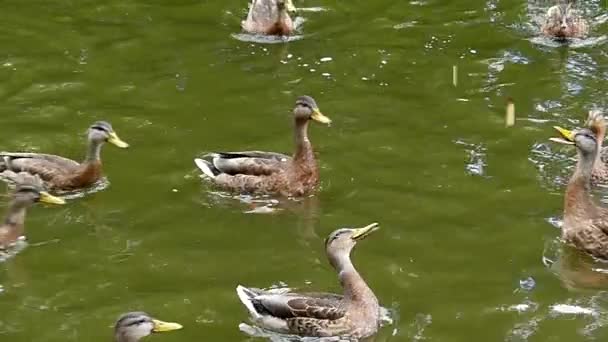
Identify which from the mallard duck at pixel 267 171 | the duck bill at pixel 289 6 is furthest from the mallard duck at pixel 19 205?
the duck bill at pixel 289 6

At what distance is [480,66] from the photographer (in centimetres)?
1421

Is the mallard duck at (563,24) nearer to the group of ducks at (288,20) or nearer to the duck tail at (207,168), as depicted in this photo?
the group of ducks at (288,20)

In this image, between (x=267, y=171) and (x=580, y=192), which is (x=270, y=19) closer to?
(x=267, y=171)

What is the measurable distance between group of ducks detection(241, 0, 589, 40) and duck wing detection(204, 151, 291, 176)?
14.5 feet

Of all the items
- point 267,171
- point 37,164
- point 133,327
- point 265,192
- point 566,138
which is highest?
point 566,138

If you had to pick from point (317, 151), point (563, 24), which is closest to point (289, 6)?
point (563, 24)

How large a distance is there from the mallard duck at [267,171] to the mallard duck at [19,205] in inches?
60.2

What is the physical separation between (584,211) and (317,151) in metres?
3.00

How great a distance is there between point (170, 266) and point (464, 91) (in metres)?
4.93

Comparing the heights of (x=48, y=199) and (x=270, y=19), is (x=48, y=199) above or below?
below

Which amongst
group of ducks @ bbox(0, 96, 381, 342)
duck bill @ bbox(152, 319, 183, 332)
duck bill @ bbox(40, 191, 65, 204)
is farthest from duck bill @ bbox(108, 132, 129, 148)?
duck bill @ bbox(152, 319, 183, 332)

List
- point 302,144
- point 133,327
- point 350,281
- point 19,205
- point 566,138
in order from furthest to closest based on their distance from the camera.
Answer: point 302,144 → point 566,138 → point 19,205 → point 350,281 → point 133,327

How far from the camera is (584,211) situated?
1016 centimetres

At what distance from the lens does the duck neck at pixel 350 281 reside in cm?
880
